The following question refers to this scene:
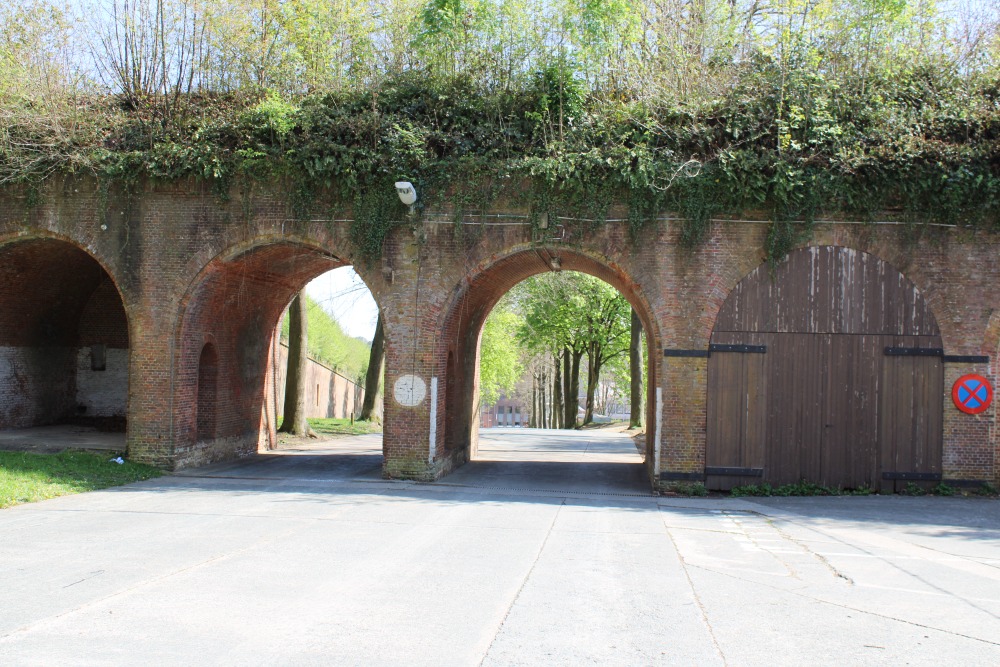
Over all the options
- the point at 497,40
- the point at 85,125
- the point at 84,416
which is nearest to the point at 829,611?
the point at 497,40

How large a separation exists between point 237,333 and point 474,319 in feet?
17.9

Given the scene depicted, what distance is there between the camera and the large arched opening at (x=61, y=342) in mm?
18531

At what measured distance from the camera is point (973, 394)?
47.6ft

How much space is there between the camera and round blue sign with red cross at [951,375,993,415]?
1451cm

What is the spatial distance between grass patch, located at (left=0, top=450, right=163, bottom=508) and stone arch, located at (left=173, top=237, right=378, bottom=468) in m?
1.22

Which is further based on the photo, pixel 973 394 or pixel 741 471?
pixel 741 471

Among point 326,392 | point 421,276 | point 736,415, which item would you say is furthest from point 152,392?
point 326,392

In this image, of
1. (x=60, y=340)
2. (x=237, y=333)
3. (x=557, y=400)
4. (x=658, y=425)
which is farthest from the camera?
(x=557, y=400)

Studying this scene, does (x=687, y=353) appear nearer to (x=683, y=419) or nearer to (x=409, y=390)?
(x=683, y=419)

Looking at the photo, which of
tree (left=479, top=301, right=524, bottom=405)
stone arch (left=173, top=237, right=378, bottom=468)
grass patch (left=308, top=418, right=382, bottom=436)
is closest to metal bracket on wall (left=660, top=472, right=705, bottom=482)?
stone arch (left=173, top=237, right=378, bottom=468)

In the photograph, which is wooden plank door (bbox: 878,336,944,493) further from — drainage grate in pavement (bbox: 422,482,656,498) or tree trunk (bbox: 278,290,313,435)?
tree trunk (bbox: 278,290,313,435)

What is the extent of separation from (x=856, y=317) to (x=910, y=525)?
14.0ft

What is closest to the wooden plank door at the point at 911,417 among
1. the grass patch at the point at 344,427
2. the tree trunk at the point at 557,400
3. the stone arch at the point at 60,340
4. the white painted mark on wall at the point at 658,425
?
the white painted mark on wall at the point at 658,425

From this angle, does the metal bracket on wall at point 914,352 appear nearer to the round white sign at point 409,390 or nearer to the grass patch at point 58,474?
the round white sign at point 409,390
